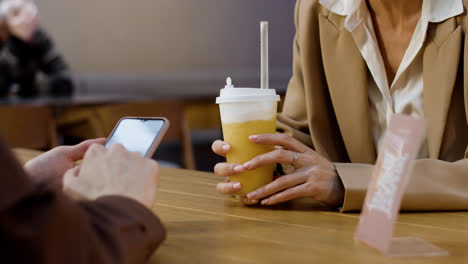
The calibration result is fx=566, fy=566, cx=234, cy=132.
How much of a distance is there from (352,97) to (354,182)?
0.38m

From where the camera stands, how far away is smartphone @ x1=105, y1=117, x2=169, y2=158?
2.96 feet

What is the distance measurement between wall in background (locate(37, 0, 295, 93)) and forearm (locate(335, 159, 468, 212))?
16.7 ft

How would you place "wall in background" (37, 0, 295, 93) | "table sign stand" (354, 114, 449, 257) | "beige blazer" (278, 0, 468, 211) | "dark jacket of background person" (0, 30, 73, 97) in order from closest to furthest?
1. "table sign stand" (354, 114, 449, 257)
2. "beige blazer" (278, 0, 468, 211)
3. "dark jacket of background person" (0, 30, 73, 97)
4. "wall in background" (37, 0, 295, 93)

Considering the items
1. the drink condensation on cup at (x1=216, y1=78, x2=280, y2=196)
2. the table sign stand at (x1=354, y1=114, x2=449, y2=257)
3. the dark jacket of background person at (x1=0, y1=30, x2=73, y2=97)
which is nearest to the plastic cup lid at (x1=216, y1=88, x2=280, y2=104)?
the drink condensation on cup at (x1=216, y1=78, x2=280, y2=196)

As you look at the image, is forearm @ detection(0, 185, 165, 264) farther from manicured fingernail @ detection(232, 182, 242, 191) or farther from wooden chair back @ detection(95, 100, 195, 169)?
wooden chair back @ detection(95, 100, 195, 169)

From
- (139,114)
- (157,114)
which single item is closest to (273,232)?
(139,114)

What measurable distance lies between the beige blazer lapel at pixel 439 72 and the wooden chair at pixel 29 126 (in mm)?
2054

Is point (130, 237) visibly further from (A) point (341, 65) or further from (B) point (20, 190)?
(A) point (341, 65)

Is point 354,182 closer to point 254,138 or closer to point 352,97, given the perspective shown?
point 254,138

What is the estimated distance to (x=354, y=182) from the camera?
972mm

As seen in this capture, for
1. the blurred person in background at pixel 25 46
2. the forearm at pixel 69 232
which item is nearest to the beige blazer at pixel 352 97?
the forearm at pixel 69 232

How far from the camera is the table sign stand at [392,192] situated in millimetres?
648

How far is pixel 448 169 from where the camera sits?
100 cm

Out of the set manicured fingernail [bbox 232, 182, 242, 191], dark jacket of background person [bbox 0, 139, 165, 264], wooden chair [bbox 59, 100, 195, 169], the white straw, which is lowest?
wooden chair [bbox 59, 100, 195, 169]
